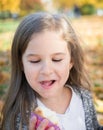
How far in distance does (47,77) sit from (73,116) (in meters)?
0.45

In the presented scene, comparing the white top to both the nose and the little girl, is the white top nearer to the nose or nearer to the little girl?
the little girl

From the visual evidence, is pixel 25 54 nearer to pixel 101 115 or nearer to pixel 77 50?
pixel 77 50

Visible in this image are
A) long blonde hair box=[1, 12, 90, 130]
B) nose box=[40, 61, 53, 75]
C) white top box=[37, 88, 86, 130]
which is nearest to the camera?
nose box=[40, 61, 53, 75]

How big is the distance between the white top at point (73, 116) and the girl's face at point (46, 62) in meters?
0.26

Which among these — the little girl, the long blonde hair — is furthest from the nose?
the long blonde hair

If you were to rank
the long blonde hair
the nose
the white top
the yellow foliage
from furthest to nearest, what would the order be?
the yellow foliage < the white top < the long blonde hair < the nose

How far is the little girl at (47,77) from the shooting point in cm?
206

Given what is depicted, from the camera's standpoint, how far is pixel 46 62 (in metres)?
2.04

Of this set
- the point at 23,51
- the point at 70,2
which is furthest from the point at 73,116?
the point at 70,2

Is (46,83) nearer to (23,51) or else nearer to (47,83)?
(47,83)

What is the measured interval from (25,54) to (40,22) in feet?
0.64

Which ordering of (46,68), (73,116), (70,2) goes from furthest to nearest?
(70,2), (73,116), (46,68)

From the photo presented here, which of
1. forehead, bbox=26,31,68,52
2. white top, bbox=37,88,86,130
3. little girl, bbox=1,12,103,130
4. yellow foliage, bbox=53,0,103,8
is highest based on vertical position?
forehead, bbox=26,31,68,52

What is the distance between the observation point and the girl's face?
204cm
